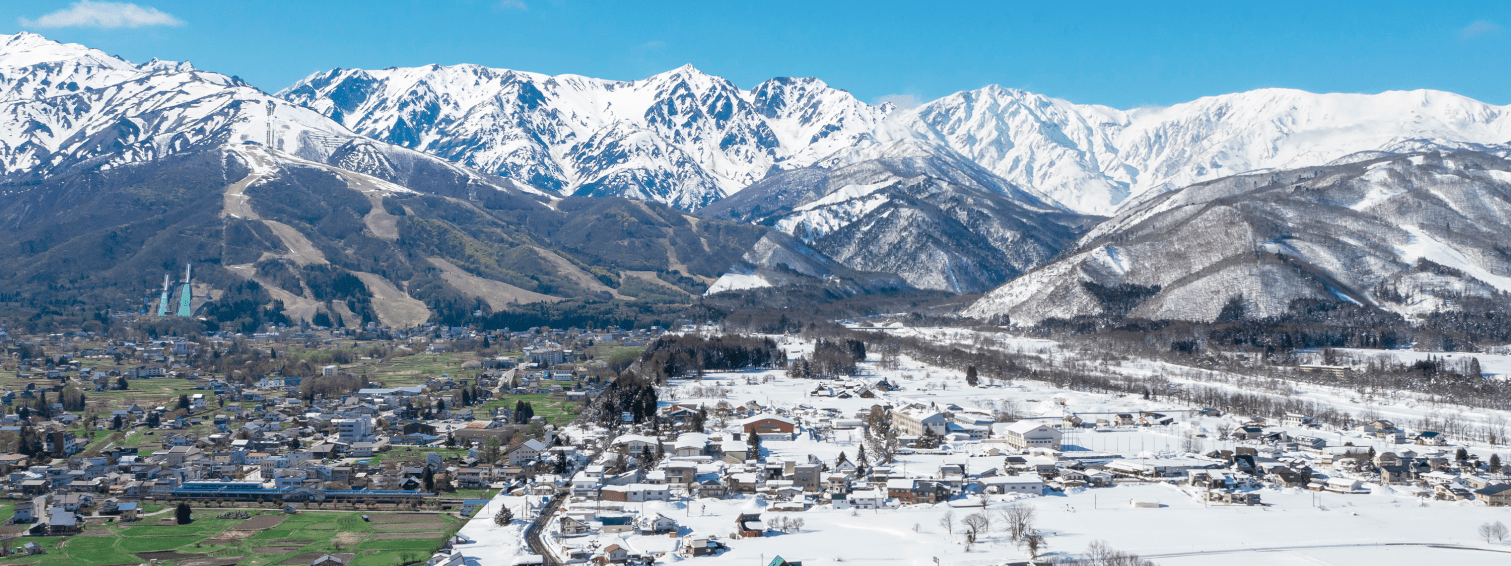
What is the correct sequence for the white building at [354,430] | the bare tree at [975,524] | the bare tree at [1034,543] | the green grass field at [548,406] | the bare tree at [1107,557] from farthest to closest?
the green grass field at [548,406]
the white building at [354,430]
the bare tree at [975,524]
the bare tree at [1034,543]
the bare tree at [1107,557]

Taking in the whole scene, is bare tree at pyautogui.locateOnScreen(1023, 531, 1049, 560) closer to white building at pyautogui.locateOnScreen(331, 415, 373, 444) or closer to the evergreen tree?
the evergreen tree

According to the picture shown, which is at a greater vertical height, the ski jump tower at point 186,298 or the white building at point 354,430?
the ski jump tower at point 186,298

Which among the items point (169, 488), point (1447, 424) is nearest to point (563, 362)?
point (169, 488)

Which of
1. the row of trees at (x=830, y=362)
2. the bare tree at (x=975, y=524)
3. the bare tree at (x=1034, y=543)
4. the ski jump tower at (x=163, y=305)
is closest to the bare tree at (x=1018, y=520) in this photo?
the bare tree at (x=1034, y=543)

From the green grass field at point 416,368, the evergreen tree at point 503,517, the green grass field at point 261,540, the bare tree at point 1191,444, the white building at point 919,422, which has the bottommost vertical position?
the green grass field at point 261,540

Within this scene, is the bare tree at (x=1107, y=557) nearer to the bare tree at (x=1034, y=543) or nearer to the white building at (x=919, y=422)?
the bare tree at (x=1034, y=543)

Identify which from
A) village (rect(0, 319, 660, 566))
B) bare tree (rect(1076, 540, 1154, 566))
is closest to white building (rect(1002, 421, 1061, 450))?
bare tree (rect(1076, 540, 1154, 566))

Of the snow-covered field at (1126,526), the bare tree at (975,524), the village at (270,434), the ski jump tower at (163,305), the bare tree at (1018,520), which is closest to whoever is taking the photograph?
the snow-covered field at (1126,526)

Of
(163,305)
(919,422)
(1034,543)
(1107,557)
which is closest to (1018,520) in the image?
(1034,543)
